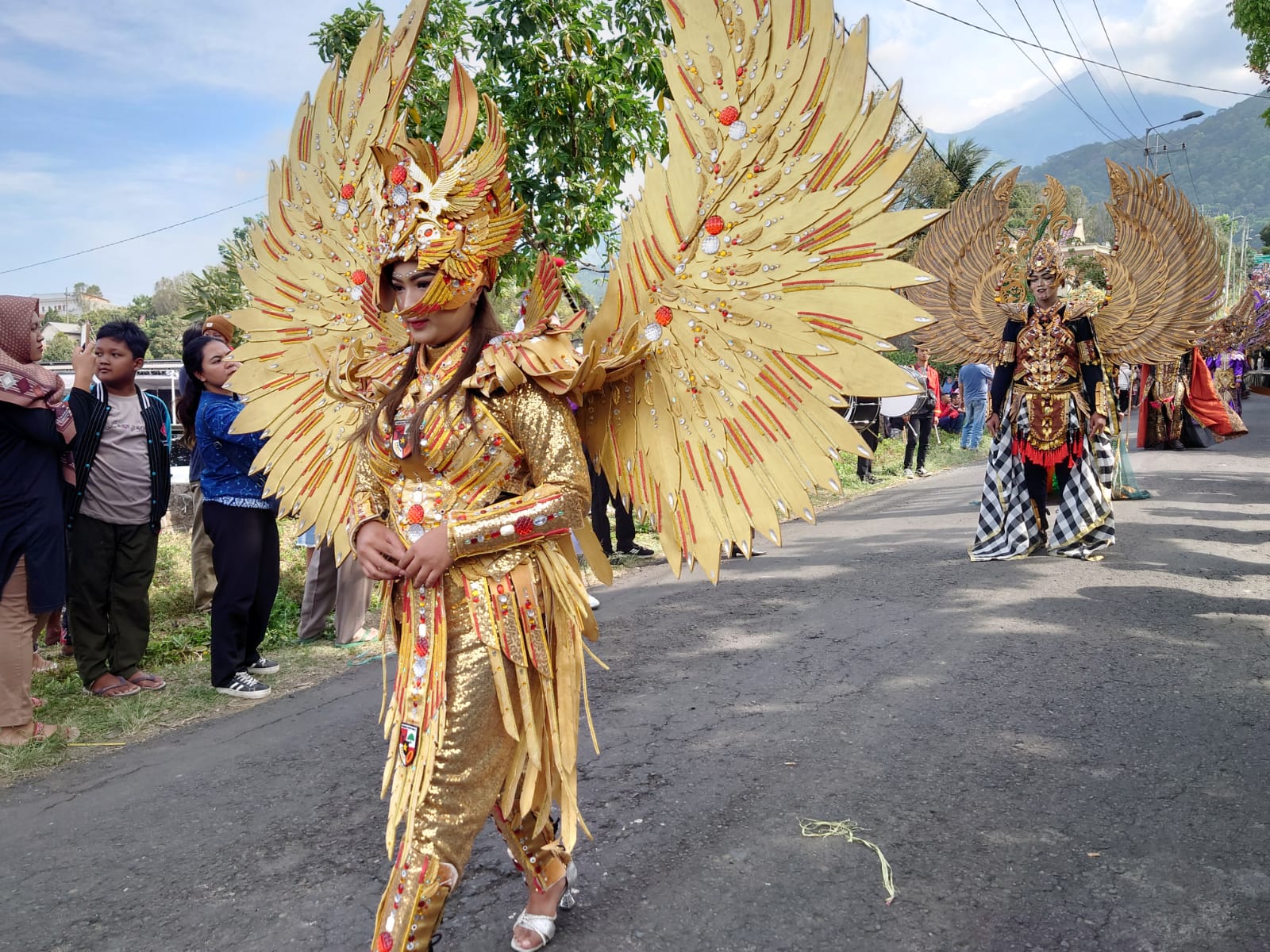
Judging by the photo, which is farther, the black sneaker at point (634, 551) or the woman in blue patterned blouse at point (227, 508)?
the black sneaker at point (634, 551)

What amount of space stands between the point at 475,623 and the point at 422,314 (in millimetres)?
739

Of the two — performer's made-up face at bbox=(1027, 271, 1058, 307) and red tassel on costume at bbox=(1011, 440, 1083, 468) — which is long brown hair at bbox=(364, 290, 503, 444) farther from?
red tassel on costume at bbox=(1011, 440, 1083, 468)

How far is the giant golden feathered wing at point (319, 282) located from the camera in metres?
2.72

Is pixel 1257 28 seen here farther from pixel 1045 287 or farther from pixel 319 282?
pixel 319 282

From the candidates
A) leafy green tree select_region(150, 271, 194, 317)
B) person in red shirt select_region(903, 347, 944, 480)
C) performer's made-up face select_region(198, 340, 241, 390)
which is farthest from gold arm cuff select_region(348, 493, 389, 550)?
leafy green tree select_region(150, 271, 194, 317)

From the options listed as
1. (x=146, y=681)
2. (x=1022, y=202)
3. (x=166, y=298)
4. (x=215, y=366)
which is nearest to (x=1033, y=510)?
(x=215, y=366)

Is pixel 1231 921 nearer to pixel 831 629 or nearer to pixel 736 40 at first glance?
pixel 736 40

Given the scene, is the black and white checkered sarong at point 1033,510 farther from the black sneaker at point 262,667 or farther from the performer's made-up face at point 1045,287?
the black sneaker at point 262,667

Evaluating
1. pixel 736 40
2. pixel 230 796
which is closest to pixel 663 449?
pixel 736 40

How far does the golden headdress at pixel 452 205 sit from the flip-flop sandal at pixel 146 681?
12.1 ft

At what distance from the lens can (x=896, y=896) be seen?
2586mm

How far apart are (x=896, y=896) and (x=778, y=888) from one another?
335 mm

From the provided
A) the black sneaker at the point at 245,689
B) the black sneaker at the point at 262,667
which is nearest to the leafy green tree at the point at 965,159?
the black sneaker at the point at 262,667

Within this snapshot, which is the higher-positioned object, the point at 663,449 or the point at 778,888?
the point at 663,449
